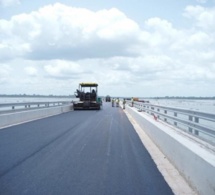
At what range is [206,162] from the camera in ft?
19.3

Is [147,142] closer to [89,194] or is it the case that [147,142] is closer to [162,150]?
[162,150]

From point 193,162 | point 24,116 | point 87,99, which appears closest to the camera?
point 193,162

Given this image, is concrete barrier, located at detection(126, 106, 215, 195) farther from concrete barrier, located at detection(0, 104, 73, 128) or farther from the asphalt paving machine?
the asphalt paving machine

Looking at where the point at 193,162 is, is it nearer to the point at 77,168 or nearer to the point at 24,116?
the point at 77,168

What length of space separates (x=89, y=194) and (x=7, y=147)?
5.87 m

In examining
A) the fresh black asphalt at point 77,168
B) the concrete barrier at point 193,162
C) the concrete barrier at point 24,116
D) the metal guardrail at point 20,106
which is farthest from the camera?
the metal guardrail at point 20,106

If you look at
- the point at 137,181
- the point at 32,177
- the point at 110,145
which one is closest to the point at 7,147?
the point at 110,145

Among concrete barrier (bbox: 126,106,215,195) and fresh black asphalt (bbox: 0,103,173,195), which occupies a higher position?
concrete barrier (bbox: 126,106,215,195)

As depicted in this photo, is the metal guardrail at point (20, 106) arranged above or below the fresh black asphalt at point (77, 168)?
above

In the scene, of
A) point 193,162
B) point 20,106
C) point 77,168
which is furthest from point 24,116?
point 193,162

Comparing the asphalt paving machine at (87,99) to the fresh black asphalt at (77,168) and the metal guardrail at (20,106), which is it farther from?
the fresh black asphalt at (77,168)

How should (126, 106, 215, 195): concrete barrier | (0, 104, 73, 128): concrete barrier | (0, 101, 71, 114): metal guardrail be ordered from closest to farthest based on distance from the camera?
(126, 106, 215, 195): concrete barrier
(0, 104, 73, 128): concrete barrier
(0, 101, 71, 114): metal guardrail

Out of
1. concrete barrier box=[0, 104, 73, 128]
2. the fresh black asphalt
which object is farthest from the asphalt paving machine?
the fresh black asphalt

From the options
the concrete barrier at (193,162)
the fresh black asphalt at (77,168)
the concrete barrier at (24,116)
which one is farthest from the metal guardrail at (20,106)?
the concrete barrier at (193,162)
